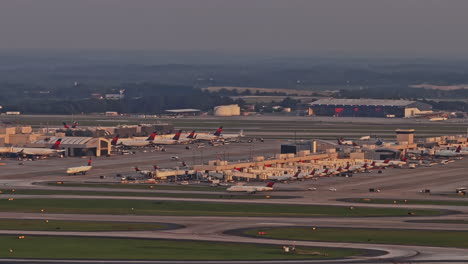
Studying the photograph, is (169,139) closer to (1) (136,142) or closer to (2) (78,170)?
(1) (136,142)

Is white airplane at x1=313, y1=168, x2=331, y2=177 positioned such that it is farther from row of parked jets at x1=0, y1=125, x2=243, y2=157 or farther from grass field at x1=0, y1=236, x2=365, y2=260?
grass field at x1=0, y1=236, x2=365, y2=260

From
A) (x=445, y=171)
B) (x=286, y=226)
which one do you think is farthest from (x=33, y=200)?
(x=445, y=171)

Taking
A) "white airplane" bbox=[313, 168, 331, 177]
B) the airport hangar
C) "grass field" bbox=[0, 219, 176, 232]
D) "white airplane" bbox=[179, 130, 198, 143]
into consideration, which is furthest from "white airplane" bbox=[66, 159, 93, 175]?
"white airplane" bbox=[179, 130, 198, 143]

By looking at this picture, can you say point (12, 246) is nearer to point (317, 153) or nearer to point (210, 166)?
point (210, 166)

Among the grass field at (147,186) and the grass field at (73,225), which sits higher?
the grass field at (73,225)

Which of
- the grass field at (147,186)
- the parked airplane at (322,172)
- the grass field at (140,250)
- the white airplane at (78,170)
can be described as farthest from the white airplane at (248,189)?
the grass field at (140,250)

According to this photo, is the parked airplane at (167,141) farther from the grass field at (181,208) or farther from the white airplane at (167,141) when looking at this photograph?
the grass field at (181,208)
